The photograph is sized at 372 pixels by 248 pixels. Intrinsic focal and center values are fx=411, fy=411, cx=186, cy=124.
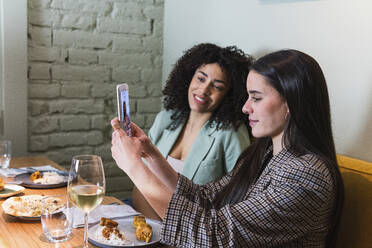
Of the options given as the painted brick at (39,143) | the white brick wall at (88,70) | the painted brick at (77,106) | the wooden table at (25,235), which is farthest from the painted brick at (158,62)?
the wooden table at (25,235)

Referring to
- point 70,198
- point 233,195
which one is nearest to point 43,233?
point 70,198

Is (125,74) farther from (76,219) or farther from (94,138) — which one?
(76,219)

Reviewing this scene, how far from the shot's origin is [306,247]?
44.0 inches

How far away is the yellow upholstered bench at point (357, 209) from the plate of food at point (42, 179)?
Answer: 994 mm

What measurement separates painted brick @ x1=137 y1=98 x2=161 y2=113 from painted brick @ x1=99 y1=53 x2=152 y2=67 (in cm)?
23

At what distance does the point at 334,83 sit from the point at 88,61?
147 cm

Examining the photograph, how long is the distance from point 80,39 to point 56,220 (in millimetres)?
1590

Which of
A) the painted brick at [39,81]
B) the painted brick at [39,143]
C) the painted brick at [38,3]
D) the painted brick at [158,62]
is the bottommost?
the painted brick at [39,143]

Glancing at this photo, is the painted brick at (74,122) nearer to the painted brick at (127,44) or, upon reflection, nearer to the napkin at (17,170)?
the painted brick at (127,44)

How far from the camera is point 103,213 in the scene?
49.4 inches

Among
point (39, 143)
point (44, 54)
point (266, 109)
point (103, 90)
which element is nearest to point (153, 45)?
point (103, 90)

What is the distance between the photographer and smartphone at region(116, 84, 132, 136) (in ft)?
3.99

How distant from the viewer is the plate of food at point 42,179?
150cm

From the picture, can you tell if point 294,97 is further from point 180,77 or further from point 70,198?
point 180,77
